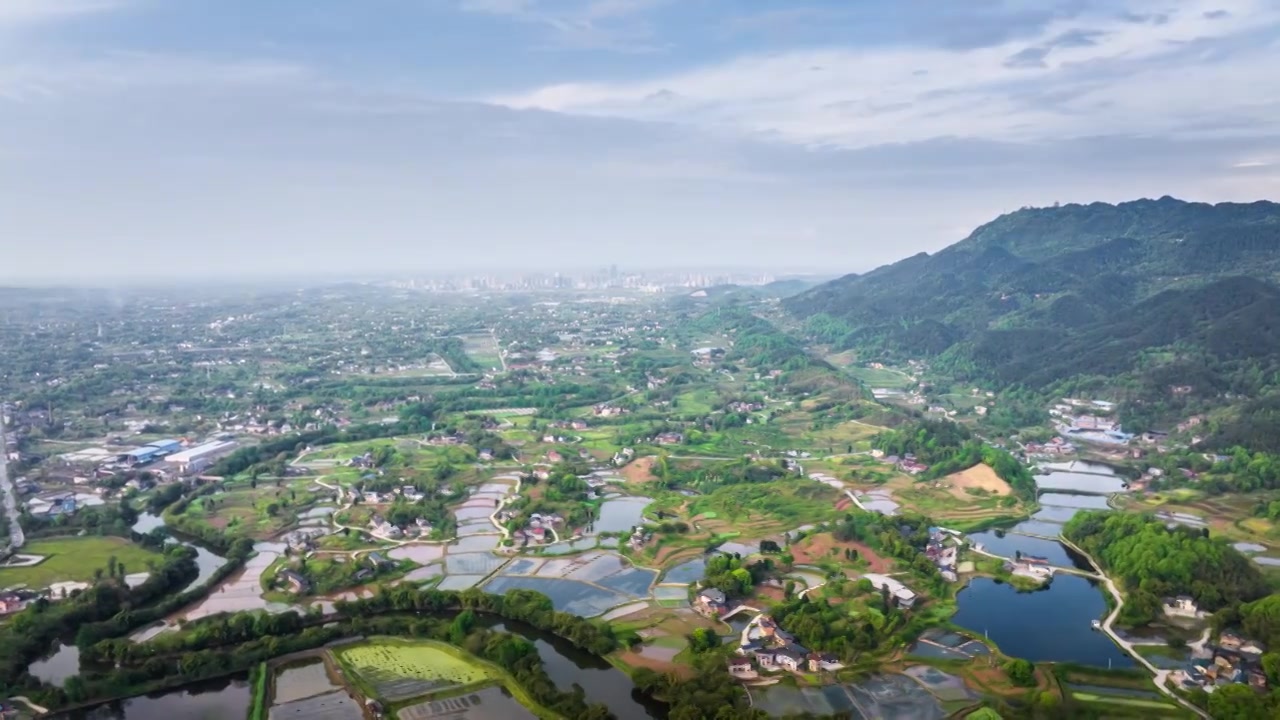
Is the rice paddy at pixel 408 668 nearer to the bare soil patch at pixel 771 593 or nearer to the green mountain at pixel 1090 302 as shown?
the bare soil patch at pixel 771 593

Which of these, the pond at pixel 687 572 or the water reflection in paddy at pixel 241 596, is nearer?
the water reflection in paddy at pixel 241 596

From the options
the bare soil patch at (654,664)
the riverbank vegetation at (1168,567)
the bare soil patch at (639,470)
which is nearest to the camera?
the bare soil patch at (654,664)

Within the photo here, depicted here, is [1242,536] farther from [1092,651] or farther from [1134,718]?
[1134,718]

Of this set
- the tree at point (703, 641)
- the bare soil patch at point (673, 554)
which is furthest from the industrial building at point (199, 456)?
the tree at point (703, 641)

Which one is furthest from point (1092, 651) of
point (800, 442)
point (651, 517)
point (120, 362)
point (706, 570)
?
point (120, 362)

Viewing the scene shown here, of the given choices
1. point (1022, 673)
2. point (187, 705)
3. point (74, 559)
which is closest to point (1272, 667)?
point (1022, 673)

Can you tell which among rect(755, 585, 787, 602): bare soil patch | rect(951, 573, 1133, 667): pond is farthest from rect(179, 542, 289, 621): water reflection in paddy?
rect(951, 573, 1133, 667): pond

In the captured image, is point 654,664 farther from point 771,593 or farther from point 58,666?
point 58,666
